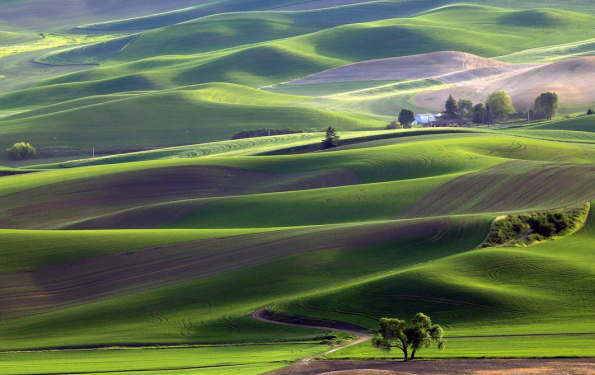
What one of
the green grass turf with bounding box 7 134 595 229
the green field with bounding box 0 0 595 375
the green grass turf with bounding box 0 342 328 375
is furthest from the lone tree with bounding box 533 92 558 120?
the green grass turf with bounding box 0 342 328 375

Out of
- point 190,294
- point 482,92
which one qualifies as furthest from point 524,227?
point 482,92

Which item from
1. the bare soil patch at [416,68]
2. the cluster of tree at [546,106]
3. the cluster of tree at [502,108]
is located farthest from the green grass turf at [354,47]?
the cluster of tree at [546,106]

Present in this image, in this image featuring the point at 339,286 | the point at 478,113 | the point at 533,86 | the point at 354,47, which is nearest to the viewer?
the point at 339,286

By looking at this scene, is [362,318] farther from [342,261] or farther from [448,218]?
[448,218]

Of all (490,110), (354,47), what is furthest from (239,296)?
(354,47)

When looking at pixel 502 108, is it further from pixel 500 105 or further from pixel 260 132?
pixel 260 132

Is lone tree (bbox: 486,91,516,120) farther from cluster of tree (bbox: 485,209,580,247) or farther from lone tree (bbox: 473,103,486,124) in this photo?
cluster of tree (bbox: 485,209,580,247)
